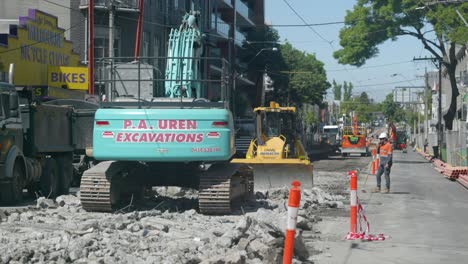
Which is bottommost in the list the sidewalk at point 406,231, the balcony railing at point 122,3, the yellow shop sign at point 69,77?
the sidewalk at point 406,231

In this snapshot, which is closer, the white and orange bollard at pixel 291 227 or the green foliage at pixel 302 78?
the white and orange bollard at pixel 291 227

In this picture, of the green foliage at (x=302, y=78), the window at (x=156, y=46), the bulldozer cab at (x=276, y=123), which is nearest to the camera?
the bulldozer cab at (x=276, y=123)

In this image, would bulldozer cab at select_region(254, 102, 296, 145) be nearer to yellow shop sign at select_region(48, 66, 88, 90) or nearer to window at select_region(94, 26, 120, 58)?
yellow shop sign at select_region(48, 66, 88, 90)

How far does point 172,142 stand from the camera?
1351 cm

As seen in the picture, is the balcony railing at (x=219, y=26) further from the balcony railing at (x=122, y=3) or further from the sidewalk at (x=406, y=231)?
the sidewalk at (x=406, y=231)

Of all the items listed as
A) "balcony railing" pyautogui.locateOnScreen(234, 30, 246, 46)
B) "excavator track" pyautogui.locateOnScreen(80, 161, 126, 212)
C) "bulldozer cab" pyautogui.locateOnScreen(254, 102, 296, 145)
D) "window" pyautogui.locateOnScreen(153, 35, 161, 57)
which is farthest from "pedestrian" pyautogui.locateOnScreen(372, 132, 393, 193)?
"balcony railing" pyautogui.locateOnScreen(234, 30, 246, 46)

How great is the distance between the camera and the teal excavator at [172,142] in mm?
13492

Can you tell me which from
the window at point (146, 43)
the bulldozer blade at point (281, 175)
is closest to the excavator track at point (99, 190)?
the bulldozer blade at point (281, 175)

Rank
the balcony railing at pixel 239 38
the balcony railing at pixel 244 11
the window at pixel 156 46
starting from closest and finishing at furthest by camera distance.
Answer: the window at pixel 156 46, the balcony railing at pixel 239 38, the balcony railing at pixel 244 11

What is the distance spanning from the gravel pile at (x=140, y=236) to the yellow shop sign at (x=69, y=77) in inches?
825

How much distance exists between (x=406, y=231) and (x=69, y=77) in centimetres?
2502

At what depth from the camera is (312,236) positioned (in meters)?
12.8

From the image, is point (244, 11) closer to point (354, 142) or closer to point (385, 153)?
point (354, 142)

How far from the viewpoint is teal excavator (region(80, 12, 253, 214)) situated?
13.5 m
